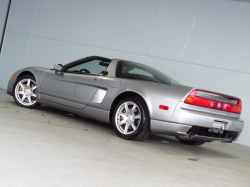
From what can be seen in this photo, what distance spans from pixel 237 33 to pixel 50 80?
492cm

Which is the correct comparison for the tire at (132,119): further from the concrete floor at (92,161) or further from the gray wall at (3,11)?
the gray wall at (3,11)

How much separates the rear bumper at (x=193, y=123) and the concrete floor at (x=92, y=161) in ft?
1.14

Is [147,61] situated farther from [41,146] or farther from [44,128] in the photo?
[41,146]

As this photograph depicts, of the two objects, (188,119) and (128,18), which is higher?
(128,18)

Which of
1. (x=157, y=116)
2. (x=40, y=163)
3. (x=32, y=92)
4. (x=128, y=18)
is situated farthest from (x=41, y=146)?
(x=128, y=18)

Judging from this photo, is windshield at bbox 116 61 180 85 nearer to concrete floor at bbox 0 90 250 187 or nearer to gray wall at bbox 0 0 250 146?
concrete floor at bbox 0 90 250 187

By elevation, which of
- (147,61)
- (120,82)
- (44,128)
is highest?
(147,61)

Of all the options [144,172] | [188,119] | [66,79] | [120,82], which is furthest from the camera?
[66,79]

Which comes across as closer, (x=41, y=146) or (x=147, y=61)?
(x=41, y=146)

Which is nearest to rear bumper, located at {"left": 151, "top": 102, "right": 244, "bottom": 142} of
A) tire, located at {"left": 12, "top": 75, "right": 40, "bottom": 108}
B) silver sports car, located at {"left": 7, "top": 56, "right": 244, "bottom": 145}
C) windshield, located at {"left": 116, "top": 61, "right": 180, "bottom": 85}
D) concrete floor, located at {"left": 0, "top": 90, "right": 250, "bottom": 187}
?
silver sports car, located at {"left": 7, "top": 56, "right": 244, "bottom": 145}

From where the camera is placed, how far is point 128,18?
9758 mm

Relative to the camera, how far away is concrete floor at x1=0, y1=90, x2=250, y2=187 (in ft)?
9.32

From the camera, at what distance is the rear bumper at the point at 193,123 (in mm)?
4656

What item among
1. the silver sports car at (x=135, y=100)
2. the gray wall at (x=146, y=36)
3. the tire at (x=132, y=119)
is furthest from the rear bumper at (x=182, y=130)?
the gray wall at (x=146, y=36)
